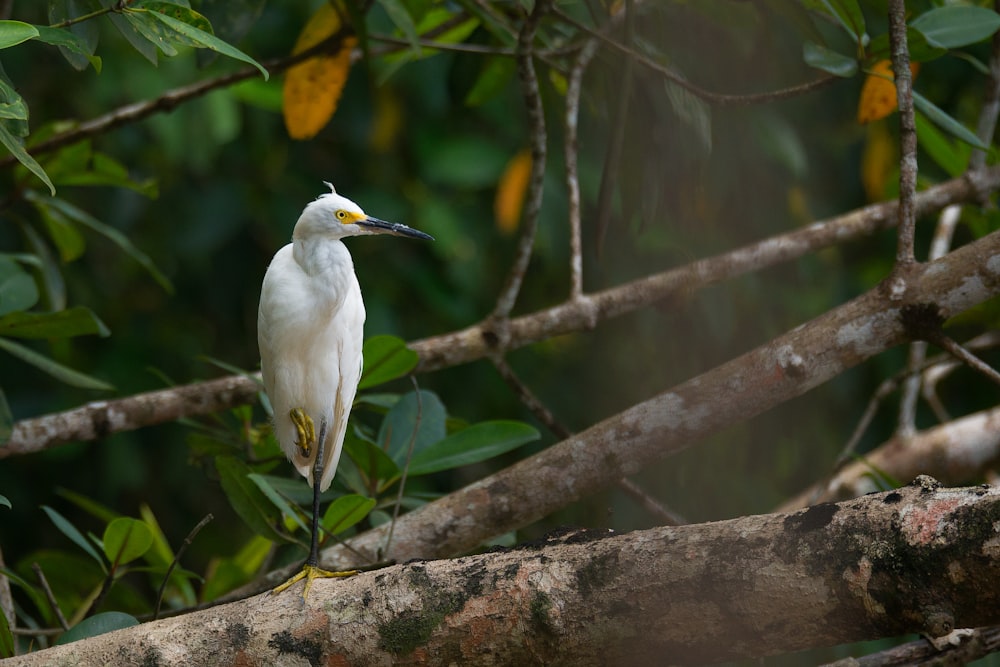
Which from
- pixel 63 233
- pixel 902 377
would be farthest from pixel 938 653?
pixel 63 233

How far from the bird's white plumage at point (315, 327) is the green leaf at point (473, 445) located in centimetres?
20

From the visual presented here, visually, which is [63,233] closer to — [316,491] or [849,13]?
[316,491]

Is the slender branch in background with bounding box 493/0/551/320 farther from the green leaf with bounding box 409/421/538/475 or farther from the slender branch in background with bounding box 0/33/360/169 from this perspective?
the slender branch in background with bounding box 0/33/360/169

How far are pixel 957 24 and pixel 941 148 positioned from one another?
1.82 feet

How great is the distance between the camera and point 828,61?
1974mm

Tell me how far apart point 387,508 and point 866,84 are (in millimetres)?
1417

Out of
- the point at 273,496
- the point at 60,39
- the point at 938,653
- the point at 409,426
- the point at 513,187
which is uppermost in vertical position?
the point at 513,187

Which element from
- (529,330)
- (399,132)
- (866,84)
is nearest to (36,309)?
(529,330)

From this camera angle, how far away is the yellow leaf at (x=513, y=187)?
4.01m

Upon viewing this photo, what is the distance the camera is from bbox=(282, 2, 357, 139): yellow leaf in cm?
250

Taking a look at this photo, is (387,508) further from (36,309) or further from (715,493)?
(36,309)

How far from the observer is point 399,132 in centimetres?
452

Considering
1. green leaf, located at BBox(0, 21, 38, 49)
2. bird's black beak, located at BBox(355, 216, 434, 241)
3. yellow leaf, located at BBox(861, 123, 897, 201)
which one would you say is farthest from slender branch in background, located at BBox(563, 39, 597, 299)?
yellow leaf, located at BBox(861, 123, 897, 201)

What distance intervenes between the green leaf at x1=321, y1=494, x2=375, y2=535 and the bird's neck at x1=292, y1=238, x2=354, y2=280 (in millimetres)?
388
